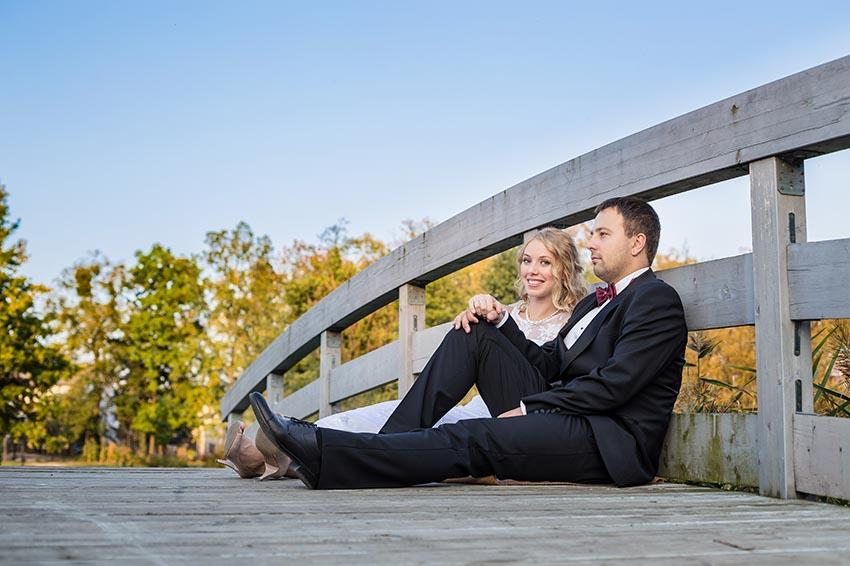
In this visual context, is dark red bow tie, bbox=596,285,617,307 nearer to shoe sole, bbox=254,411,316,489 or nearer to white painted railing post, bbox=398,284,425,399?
shoe sole, bbox=254,411,316,489

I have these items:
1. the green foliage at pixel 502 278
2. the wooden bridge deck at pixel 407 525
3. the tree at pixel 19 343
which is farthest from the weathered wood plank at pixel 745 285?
the tree at pixel 19 343

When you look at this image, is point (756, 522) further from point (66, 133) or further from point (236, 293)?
point (66, 133)

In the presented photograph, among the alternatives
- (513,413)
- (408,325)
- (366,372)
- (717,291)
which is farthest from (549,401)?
(366,372)

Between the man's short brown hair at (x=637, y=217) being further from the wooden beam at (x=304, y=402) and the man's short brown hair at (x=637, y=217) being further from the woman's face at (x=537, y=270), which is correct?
the wooden beam at (x=304, y=402)

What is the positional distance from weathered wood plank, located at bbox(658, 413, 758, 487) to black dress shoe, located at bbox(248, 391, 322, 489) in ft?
→ 3.70

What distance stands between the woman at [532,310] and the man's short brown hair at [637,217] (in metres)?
0.45

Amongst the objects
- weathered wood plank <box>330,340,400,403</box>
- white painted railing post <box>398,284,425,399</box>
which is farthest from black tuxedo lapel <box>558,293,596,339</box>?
weathered wood plank <box>330,340,400,403</box>

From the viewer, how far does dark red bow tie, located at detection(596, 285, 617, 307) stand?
2.95m

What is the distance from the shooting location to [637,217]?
117 inches

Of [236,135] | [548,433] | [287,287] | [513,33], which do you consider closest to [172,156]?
[236,135]

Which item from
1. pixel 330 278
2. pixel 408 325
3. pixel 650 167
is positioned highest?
pixel 330 278

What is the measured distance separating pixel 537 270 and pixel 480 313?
60 cm

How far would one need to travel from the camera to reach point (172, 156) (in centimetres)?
2314

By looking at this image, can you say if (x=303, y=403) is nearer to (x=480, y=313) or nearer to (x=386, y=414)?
(x=386, y=414)
